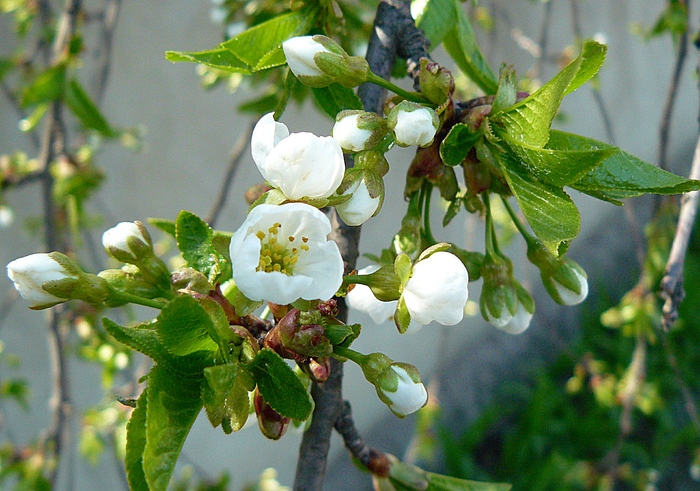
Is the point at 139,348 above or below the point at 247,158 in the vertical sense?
below

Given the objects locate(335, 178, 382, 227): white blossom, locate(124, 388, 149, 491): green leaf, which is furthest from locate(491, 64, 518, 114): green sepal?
locate(124, 388, 149, 491): green leaf

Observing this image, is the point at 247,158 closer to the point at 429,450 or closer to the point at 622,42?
the point at 429,450

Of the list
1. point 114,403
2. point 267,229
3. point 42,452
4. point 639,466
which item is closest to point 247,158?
point 114,403

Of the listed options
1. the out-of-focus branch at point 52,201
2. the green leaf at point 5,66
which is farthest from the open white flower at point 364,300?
the green leaf at point 5,66

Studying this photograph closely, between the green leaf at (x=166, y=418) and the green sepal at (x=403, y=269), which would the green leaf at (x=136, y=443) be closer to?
the green leaf at (x=166, y=418)

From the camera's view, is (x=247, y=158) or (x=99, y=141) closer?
(x=99, y=141)

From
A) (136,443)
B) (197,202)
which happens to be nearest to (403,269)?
(136,443)

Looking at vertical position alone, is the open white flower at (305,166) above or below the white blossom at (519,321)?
above
